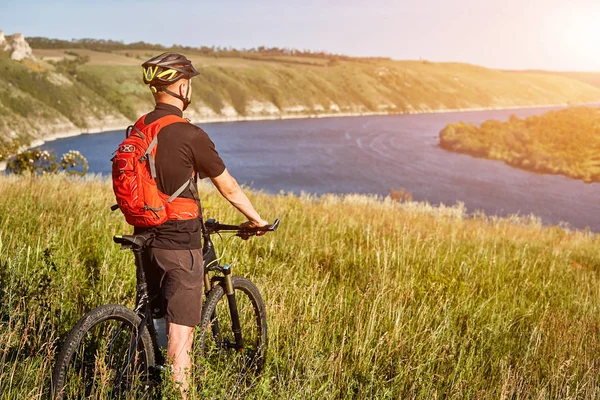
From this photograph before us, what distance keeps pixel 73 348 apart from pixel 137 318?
0.41 meters

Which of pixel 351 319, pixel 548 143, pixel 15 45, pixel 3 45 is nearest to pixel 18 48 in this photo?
pixel 15 45

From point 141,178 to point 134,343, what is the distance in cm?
94

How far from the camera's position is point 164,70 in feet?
9.70

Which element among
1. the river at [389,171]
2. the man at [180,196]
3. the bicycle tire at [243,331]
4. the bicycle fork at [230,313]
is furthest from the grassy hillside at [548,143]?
the man at [180,196]

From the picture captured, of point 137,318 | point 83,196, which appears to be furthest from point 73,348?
point 83,196

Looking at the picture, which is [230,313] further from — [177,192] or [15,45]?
[15,45]

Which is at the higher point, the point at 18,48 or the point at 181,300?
the point at 18,48

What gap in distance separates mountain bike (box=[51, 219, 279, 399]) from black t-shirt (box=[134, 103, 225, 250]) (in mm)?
124

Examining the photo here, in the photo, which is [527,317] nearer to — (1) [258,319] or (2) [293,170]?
(1) [258,319]

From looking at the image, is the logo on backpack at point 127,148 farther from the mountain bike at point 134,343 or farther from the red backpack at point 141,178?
the mountain bike at point 134,343

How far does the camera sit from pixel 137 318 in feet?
9.89

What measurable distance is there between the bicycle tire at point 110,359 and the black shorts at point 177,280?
7.8 inches

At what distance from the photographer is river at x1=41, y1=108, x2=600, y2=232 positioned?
72938 mm

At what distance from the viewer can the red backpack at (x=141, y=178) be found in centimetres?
280
